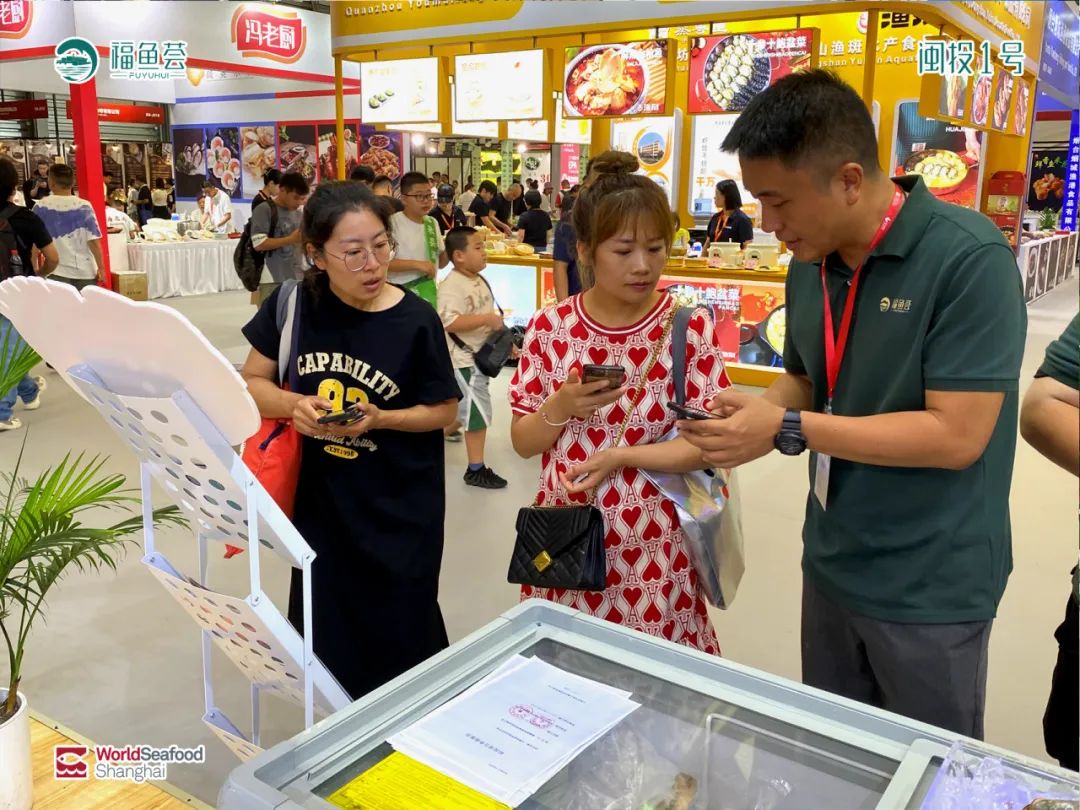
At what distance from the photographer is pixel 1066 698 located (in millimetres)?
1567

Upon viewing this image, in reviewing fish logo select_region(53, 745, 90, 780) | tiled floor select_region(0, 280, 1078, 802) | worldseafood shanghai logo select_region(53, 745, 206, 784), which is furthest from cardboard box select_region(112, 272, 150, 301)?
fish logo select_region(53, 745, 90, 780)

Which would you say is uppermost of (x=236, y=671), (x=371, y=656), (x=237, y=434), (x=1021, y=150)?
(x=1021, y=150)

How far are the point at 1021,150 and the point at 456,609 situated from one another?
417 inches

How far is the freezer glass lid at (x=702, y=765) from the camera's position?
105cm

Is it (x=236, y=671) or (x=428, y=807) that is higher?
(x=428, y=807)

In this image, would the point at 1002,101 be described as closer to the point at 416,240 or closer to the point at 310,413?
the point at 416,240

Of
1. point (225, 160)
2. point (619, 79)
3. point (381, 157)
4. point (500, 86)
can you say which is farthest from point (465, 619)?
point (225, 160)

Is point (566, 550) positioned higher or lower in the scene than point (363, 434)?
lower

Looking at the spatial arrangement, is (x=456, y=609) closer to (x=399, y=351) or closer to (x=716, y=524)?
(x=399, y=351)

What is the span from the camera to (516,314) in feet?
26.7

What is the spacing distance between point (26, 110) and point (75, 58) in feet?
17.2

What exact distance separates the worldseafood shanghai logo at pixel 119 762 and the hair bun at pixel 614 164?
188cm

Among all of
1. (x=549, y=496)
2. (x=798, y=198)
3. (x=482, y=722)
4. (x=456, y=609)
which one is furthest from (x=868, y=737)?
(x=456, y=609)

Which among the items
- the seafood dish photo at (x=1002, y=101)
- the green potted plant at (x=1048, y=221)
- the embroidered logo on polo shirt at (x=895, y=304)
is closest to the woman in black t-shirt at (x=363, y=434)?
the embroidered logo on polo shirt at (x=895, y=304)
